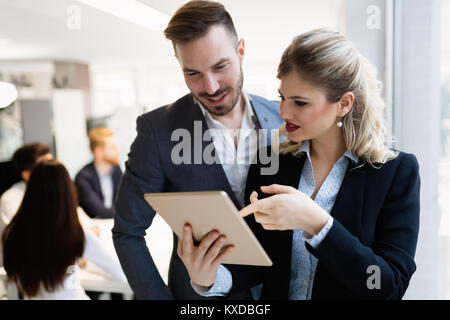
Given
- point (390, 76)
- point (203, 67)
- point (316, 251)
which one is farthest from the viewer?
point (390, 76)

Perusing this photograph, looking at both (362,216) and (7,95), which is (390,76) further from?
(7,95)

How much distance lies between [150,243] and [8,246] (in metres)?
0.49

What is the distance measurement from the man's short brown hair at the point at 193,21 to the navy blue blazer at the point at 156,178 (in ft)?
0.65

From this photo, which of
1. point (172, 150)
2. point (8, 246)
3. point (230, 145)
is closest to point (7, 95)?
point (8, 246)

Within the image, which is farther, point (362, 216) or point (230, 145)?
point (230, 145)

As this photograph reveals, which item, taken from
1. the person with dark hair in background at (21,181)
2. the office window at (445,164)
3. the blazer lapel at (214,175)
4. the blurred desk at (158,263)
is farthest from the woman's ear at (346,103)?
the person with dark hair in background at (21,181)

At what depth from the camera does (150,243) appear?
58.6 inches

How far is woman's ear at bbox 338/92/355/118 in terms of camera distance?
2.71ft

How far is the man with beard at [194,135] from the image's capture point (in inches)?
35.1

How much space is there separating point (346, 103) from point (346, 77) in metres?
0.06

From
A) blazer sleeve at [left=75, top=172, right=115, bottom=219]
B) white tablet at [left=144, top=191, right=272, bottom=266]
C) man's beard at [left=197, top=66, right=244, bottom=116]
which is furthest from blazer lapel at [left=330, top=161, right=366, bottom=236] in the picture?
blazer sleeve at [left=75, top=172, right=115, bottom=219]

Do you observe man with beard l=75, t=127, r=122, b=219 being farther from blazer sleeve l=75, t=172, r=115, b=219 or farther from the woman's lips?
the woman's lips

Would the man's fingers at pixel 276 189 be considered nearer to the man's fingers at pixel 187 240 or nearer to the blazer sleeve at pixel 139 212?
the man's fingers at pixel 187 240

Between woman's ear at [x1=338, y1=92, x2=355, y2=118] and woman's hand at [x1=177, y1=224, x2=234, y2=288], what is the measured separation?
0.38 m
